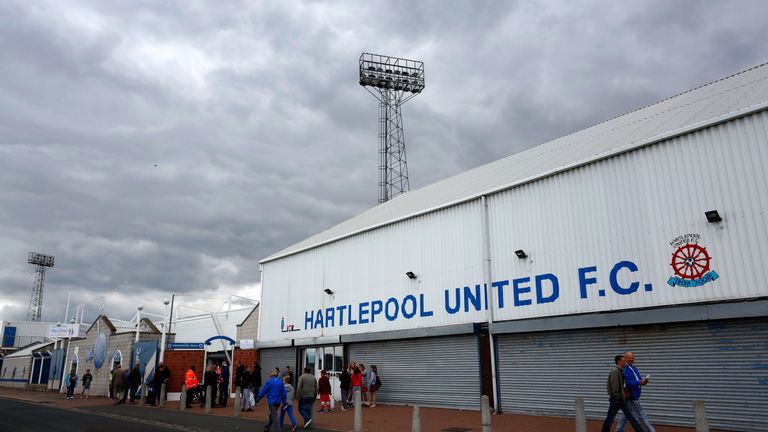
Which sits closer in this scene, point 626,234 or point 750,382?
point 750,382

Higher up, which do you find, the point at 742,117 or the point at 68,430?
the point at 742,117

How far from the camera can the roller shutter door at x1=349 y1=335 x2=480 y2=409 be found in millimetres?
19422

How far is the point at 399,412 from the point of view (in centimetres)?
1955

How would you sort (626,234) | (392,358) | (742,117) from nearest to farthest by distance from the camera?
(742,117), (626,234), (392,358)

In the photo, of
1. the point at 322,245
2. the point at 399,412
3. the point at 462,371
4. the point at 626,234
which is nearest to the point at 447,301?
the point at 462,371

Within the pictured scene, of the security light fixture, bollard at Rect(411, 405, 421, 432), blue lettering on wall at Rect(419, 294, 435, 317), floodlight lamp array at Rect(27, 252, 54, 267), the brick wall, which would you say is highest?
floodlight lamp array at Rect(27, 252, 54, 267)

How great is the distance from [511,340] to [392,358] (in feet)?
19.5

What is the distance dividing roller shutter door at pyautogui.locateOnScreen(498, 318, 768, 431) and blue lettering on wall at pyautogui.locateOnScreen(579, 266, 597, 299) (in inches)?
44.3

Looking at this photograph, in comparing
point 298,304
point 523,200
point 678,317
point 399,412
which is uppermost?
point 523,200

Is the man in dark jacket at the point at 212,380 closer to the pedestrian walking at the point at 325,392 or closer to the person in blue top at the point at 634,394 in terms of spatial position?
the pedestrian walking at the point at 325,392

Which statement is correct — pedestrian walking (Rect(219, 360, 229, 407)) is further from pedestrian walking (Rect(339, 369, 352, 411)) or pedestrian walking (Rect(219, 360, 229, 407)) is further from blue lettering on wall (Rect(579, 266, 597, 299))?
blue lettering on wall (Rect(579, 266, 597, 299))

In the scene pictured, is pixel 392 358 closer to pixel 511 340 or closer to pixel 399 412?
pixel 399 412

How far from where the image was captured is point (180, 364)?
88.7 ft

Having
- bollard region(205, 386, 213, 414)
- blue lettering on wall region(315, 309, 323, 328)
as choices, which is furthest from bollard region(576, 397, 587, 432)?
blue lettering on wall region(315, 309, 323, 328)
